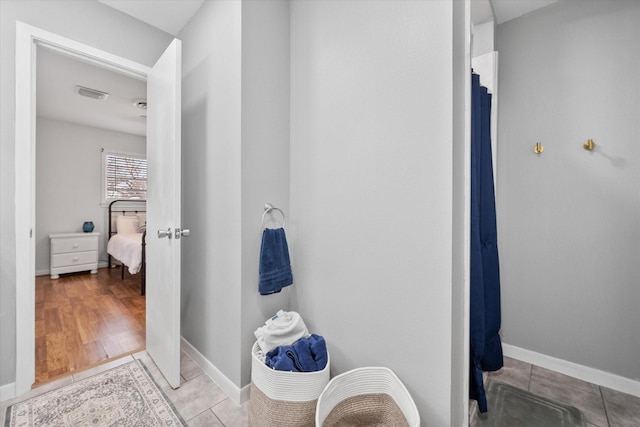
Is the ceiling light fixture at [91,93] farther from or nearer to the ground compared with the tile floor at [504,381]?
farther from the ground

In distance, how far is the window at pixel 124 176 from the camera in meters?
4.99

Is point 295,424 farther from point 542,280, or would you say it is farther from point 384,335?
point 542,280

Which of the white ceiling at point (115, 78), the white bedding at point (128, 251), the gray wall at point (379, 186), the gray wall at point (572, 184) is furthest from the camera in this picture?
the white bedding at point (128, 251)

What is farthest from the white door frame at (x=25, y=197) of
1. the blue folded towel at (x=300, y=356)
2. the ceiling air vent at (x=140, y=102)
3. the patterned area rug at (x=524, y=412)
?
the patterned area rug at (x=524, y=412)

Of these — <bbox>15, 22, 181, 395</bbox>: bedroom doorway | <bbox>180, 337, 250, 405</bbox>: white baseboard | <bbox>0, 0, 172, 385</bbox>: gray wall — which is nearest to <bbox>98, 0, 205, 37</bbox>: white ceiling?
<bbox>0, 0, 172, 385</bbox>: gray wall

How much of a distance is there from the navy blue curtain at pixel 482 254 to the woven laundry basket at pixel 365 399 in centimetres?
43

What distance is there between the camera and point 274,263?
1.54 metres

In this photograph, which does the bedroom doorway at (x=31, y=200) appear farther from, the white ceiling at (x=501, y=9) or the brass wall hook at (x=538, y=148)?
the brass wall hook at (x=538, y=148)

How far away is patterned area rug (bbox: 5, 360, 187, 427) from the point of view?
1.38m

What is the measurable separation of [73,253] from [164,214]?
3.92 metres

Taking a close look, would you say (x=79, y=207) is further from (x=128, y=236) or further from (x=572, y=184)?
(x=572, y=184)

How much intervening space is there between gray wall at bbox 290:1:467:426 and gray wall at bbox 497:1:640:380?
121 cm

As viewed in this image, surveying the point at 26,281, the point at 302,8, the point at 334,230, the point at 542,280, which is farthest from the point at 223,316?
the point at 542,280

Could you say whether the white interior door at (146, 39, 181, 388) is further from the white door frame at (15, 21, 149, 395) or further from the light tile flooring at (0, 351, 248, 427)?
the white door frame at (15, 21, 149, 395)
